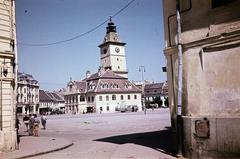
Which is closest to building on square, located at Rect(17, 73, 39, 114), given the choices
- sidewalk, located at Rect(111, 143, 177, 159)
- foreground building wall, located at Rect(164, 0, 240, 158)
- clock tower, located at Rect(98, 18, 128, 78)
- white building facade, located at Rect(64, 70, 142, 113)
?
white building facade, located at Rect(64, 70, 142, 113)

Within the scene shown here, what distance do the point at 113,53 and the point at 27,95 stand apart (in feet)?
116

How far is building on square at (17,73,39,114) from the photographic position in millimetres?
99500

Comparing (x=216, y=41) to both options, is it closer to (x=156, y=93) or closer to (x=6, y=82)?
(x=6, y=82)

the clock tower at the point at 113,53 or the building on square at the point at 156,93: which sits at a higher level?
the clock tower at the point at 113,53

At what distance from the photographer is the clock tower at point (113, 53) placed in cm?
11588

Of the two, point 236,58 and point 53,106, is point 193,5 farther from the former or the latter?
point 53,106

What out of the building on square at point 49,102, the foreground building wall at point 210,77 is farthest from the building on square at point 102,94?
the foreground building wall at point 210,77

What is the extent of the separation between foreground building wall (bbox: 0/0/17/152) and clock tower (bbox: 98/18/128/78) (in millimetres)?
99923

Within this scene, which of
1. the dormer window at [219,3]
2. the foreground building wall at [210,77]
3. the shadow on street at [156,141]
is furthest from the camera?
the shadow on street at [156,141]

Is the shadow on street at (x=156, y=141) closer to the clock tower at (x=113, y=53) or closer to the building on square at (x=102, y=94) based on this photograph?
the building on square at (x=102, y=94)

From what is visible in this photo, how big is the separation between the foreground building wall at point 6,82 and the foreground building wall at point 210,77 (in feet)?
24.8

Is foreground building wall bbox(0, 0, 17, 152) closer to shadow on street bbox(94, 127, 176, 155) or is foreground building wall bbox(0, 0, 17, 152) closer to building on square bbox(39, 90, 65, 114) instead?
shadow on street bbox(94, 127, 176, 155)

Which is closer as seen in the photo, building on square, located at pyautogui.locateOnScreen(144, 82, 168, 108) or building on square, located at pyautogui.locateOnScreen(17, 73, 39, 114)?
building on square, located at pyautogui.locateOnScreen(17, 73, 39, 114)

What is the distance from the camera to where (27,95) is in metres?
103
